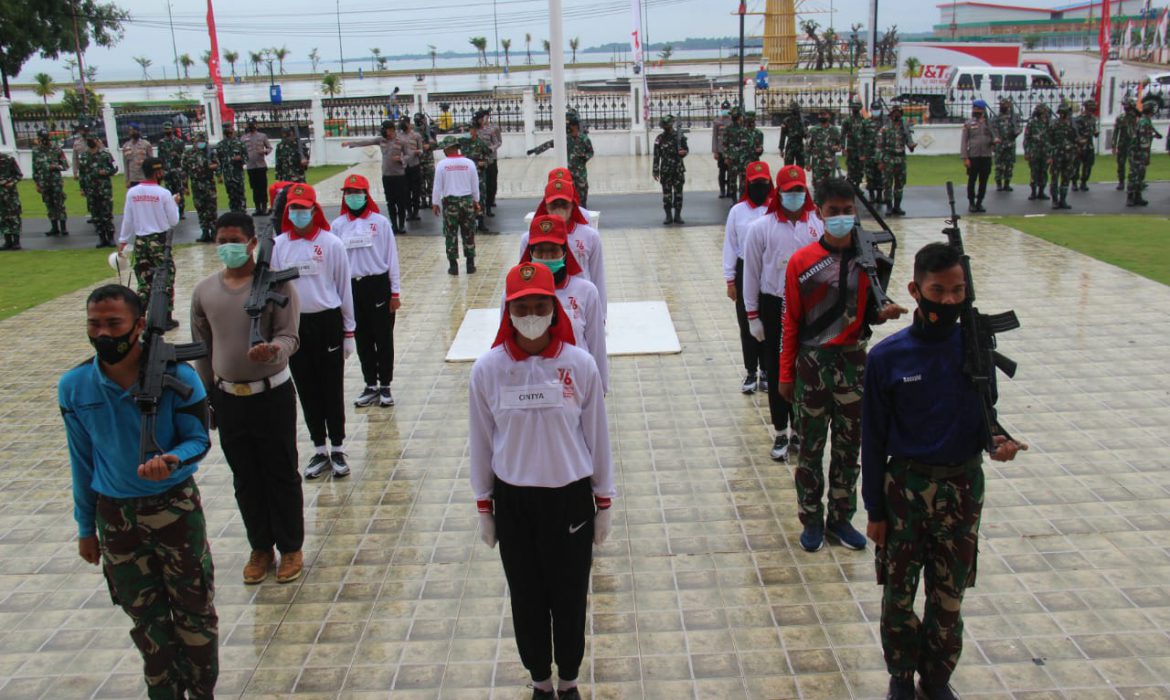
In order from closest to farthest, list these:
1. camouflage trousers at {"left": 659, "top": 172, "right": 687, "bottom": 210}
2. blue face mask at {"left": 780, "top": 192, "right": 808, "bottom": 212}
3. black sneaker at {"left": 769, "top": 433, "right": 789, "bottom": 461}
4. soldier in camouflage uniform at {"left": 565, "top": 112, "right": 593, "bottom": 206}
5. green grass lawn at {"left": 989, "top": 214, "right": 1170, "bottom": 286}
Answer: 1. blue face mask at {"left": 780, "top": 192, "right": 808, "bottom": 212}
2. black sneaker at {"left": 769, "top": 433, "right": 789, "bottom": 461}
3. green grass lawn at {"left": 989, "top": 214, "right": 1170, "bottom": 286}
4. soldier in camouflage uniform at {"left": 565, "top": 112, "right": 593, "bottom": 206}
5. camouflage trousers at {"left": 659, "top": 172, "right": 687, "bottom": 210}

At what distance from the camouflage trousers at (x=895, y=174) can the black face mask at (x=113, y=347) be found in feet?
47.6

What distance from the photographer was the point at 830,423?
17.1ft

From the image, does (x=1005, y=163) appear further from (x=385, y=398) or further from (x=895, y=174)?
(x=385, y=398)

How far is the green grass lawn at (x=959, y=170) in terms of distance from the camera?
20.7 metres

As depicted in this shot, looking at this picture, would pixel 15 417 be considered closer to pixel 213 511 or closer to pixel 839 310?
pixel 213 511

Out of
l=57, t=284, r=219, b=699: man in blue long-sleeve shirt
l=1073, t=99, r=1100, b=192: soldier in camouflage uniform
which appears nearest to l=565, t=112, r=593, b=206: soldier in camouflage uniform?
l=1073, t=99, r=1100, b=192: soldier in camouflage uniform

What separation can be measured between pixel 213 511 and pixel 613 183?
17.1 m

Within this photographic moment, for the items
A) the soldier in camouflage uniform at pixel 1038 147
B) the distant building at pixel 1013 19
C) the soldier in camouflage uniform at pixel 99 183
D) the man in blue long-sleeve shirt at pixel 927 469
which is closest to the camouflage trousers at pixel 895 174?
the soldier in camouflage uniform at pixel 1038 147

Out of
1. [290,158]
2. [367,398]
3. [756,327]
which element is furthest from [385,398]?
[290,158]

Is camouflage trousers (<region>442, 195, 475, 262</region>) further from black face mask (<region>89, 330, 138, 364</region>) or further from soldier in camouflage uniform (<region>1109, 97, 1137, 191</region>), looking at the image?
soldier in camouflage uniform (<region>1109, 97, 1137, 191</region>)

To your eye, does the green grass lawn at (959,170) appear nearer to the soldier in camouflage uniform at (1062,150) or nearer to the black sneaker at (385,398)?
the soldier in camouflage uniform at (1062,150)

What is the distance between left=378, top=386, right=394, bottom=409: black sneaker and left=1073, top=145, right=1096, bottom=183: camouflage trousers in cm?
1426

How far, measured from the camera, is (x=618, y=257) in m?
13.6

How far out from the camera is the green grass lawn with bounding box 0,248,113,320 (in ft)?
40.8
